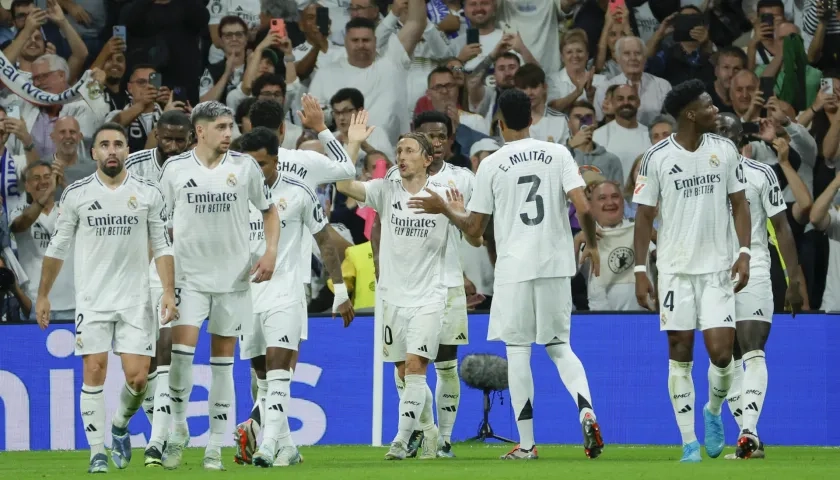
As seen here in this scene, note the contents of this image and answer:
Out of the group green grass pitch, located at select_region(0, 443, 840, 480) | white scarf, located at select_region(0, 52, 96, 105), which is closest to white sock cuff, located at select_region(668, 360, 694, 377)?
green grass pitch, located at select_region(0, 443, 840, 480)

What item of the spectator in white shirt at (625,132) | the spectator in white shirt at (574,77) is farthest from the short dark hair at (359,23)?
the spectator in white shirt at (625,132)

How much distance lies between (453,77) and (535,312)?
6.72 metres

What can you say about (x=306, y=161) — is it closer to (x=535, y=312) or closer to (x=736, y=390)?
(x=535, y=312)

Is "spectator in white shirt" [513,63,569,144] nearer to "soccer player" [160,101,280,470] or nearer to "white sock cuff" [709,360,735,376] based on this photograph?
"white sock cuff" [709,360,735,376]

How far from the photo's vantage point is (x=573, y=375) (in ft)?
31.1

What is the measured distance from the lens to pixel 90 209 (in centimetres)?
910

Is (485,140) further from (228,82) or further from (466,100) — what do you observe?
(228,82)

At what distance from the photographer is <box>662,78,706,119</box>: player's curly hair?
30.6ft

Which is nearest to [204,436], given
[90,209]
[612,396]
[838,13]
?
[612,396]

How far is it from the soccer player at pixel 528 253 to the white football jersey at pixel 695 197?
53cm

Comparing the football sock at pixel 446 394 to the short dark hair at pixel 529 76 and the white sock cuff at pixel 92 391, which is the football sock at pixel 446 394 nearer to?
the white sock cuff at pixel 92 391

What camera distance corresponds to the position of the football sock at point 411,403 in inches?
393

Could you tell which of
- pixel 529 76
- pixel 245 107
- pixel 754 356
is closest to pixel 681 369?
pixel 754 356

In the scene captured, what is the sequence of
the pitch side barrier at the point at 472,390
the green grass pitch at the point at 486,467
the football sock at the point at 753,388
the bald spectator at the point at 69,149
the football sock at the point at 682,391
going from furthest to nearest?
the bald spectator at the point at 69,149 → the pitch side barrier at the point at 472,390 → the football sock at the point at 753,388 → the football sock at the point at 682,391 → the green grass pitch at the point at 486,467
